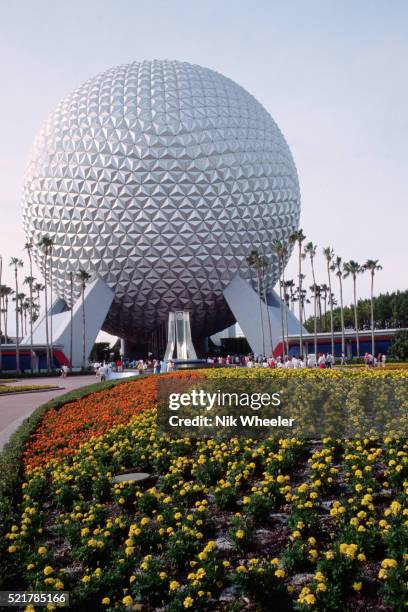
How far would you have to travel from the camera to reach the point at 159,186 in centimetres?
4756

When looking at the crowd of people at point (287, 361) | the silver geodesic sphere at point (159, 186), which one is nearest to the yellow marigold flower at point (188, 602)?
the crowd of people at point (287, 361)

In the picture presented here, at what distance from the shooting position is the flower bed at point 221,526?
5.57 metres

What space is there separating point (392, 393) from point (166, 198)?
39.9 m

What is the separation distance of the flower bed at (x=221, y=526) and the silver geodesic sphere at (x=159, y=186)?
38.7 m

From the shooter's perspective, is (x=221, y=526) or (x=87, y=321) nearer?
(x=221, y=526)

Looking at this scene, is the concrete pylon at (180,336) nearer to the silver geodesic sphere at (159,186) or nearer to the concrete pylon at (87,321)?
the silver geodesic sphere at (159,186)

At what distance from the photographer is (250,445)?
931cm

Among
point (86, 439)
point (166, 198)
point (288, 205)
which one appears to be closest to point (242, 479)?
point (86, 439)

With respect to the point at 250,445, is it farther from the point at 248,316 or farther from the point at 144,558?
the point at 248,316

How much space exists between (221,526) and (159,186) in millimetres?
42260

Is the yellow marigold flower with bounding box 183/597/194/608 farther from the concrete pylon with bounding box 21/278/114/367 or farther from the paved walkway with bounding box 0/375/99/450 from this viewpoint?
the concrete pylon with bounding box 21/278/114/367

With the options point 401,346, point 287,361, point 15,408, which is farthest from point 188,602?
point 401,346

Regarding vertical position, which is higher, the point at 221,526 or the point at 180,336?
the point at 180,336

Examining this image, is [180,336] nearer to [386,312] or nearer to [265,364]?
[265,364]
